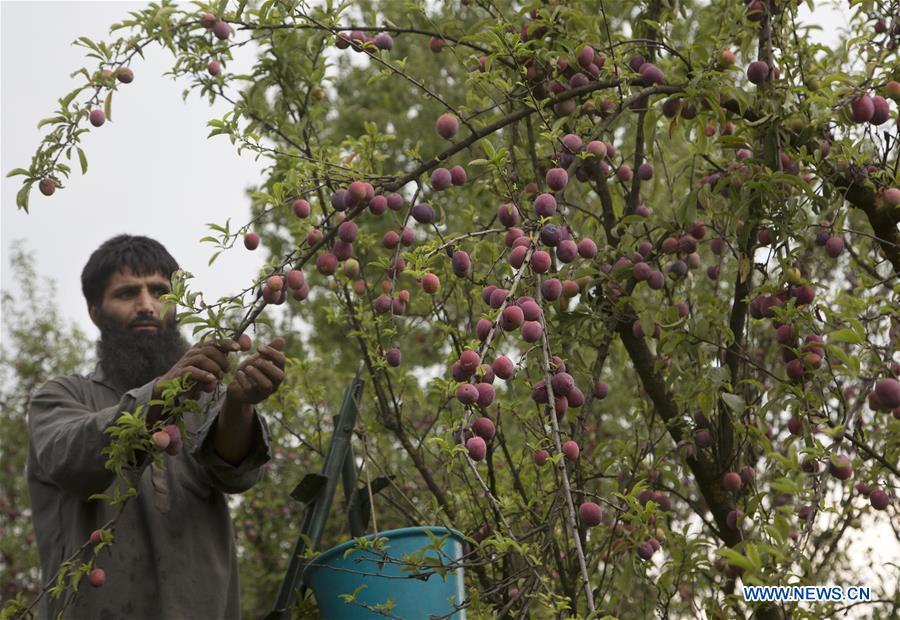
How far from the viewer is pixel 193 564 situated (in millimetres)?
2713

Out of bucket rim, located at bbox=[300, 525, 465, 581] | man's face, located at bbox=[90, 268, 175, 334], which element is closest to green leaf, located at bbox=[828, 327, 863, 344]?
bucket rim, located at bbox=[300, 525, 465, 581]

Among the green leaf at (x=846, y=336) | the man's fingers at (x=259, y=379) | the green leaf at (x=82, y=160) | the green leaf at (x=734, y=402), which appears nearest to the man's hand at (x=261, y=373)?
the man's fingers at (x=259, y=379)

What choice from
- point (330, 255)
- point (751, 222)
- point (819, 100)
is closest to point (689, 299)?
point (751, 222)

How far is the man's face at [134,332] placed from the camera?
9.99ft

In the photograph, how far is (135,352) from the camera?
306 cm

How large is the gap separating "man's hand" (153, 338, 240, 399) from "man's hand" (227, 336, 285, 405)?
219mm

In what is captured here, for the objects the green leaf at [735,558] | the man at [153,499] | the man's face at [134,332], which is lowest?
the green leaf at [735,558]

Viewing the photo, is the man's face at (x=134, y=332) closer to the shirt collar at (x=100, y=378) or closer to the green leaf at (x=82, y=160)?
the shirt collar at (x=100, y=378)

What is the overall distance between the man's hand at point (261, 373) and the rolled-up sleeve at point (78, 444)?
193mm

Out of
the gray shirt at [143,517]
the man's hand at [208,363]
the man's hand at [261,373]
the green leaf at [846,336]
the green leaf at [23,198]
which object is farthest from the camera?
the gray shirt at [143,517]

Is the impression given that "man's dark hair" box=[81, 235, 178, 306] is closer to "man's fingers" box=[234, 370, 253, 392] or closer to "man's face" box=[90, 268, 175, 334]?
"man's face" box=[90, 268, 175, 334]

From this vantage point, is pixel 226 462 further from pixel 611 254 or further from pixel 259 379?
pixel 611 254

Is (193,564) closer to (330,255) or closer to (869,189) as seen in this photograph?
(330,255)

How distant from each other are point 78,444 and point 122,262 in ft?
2.79
